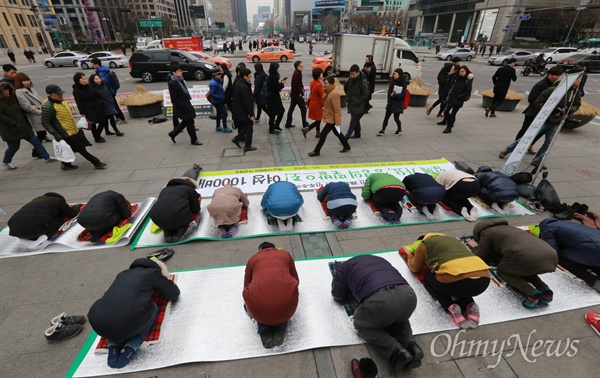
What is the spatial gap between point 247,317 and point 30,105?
680 centimetres

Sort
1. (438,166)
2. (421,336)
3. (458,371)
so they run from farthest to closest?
(438,166)
(421,336)
(458,371)

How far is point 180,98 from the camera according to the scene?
259 inches

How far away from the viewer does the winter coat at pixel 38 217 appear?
3541 mm

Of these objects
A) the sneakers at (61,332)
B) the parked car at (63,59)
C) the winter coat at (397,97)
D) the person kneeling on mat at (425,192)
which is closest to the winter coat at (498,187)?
the person kneeling on mat at (425,192)

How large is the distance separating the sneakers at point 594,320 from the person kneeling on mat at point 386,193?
7.06 ft

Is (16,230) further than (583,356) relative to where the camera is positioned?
Yes

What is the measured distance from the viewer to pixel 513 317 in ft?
9.29

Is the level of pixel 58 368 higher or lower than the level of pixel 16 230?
lower

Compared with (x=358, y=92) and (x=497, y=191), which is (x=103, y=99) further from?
(x=497, y=191)

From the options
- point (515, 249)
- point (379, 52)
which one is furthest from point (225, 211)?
point (379, 52)

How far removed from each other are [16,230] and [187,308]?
2.60 metres

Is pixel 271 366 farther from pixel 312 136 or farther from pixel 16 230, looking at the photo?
pixel 312 136

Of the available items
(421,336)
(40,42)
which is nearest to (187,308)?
(421,336)

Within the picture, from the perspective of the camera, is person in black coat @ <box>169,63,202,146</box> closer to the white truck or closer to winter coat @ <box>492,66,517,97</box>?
winter coat @ <box>492,66,517,97</box>
